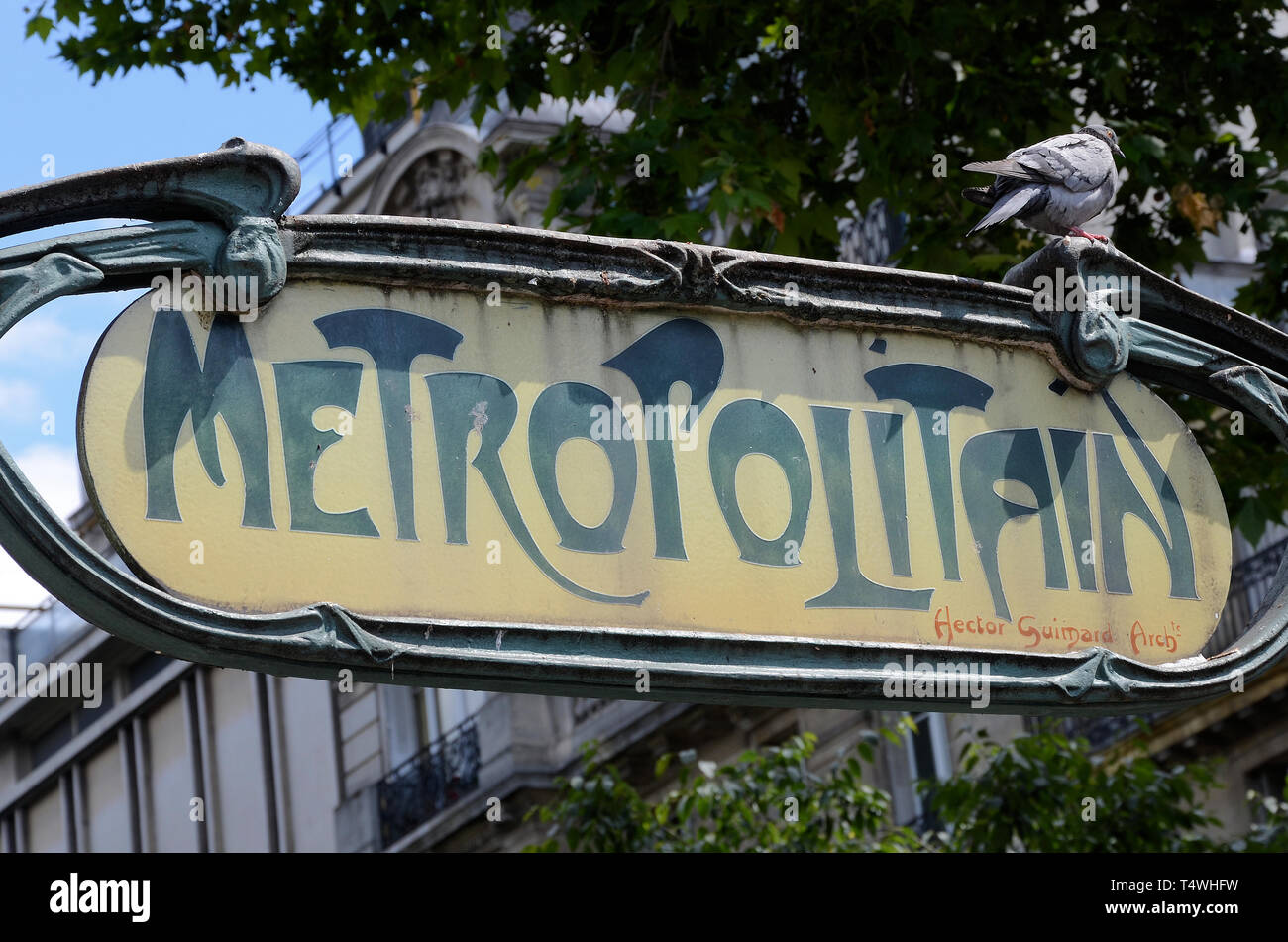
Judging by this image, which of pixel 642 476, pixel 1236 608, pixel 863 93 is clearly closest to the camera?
pixel 642 476

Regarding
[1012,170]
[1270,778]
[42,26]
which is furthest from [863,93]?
[1270,778]

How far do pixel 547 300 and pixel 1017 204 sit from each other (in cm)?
146

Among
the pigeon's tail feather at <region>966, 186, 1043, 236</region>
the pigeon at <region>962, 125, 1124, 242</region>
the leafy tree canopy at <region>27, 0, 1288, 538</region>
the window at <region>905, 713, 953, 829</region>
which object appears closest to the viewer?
the pigeon at <region>962, 125, 1124, 242</region>

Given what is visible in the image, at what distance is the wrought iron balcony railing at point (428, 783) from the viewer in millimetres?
23812

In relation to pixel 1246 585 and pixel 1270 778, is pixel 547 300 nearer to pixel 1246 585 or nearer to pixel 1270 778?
pixel 1246 585

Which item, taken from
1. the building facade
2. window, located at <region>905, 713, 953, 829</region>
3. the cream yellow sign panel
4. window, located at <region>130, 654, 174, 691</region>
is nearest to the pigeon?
the cream yellow sign panel

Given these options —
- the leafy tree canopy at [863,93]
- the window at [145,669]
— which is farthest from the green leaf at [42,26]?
the window at [145,669]

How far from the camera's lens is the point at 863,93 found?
10312 mm

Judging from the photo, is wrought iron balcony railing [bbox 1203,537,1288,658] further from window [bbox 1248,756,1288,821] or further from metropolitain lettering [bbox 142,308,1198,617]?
metropolitain lettering [bbox 142,308,1198,617]

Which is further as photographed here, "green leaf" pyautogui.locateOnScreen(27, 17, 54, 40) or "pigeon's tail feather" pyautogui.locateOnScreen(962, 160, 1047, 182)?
"green leaf" pyautogui.locateOnScreen(27, 17, 54, 40)

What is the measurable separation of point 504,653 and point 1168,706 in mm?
1073

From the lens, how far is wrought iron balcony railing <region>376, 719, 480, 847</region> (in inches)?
938

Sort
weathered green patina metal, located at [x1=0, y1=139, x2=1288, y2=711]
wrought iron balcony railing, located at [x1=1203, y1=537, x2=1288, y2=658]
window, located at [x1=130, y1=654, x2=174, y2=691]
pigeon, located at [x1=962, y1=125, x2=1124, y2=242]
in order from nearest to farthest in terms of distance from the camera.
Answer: weathered green patina metal, located at [x1=0, y1=139, x2=1288, y2=711] → pigeon, located at [x1=962, y1=125, x2=1124, y2=242] → wrought iron balcony railing, located at [x1=1203, y1=537, x2=1288, y2=658] → window, located at [x1=130, y1=654, x2=174, y2=691]

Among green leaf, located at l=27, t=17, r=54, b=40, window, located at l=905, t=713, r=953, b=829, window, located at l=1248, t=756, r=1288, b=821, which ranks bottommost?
window, located at l=1248, t=756, r=1288, b=821
